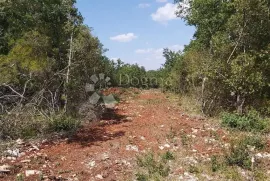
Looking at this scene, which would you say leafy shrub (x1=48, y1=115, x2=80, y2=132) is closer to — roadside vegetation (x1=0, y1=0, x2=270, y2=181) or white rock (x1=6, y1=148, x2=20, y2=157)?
roadside vegetation (x1=0, y1=0, x2=270, y2=181)

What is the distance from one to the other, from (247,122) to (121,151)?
4490mm

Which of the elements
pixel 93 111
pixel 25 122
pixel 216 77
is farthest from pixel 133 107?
pixel 25 122

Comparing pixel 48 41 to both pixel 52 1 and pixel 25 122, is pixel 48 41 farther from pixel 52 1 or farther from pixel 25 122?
pixel 25 122

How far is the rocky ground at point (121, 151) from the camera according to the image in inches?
279

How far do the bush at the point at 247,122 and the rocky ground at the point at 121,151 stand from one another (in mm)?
431

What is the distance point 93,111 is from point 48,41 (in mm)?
3463

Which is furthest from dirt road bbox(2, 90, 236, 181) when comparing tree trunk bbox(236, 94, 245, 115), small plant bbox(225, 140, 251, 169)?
tree trunk bbox(236, 94, 245, 115)

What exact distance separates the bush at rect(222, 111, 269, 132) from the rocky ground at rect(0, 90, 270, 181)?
1.42 feet

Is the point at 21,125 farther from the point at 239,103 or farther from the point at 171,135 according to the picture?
the point at 239,103

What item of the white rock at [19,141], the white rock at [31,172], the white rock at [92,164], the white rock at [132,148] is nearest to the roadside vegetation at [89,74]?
the white rock at [19,141]

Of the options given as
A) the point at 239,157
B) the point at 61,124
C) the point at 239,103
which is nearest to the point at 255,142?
the point at 239,157

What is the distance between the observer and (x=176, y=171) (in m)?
7.28

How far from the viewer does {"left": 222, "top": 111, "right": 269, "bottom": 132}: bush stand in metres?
10.2

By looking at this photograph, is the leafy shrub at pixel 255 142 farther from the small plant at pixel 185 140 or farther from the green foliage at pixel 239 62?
the green foliage at pixel 239 62
